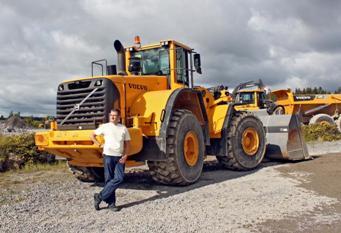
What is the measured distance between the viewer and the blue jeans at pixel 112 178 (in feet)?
19.1

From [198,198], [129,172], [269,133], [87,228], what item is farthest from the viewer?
[269,133]

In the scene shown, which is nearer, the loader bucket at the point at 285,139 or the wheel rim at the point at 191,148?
the wheel rim at the point at 191,148

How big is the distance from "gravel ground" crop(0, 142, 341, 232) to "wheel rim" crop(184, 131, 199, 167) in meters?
0.48

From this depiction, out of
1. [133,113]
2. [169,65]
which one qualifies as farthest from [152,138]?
[169,65]

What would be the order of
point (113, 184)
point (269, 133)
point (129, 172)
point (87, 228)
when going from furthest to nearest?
point (269, 133) → point (129, 172) → point (113, 184) → point (87, 228)

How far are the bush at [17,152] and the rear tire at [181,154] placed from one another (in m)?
5.15

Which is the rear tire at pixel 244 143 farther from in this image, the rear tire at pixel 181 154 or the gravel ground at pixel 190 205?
the rear tire at pixel 181 154

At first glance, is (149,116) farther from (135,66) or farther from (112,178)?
(135,66)

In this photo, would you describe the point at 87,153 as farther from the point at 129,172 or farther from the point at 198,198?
the point at 129,172

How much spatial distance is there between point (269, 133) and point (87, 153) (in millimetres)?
5950

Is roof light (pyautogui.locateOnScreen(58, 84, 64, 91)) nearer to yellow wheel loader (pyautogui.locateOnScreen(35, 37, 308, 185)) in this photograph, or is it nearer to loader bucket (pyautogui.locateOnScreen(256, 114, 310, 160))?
yellow wheel loader (pyautogui.locateOnScreen(35, 37, 308, 185))

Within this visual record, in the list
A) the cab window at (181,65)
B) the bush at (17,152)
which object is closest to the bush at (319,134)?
the cab window at (181,65)

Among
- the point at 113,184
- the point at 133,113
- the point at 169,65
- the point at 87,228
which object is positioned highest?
the point at 169,65

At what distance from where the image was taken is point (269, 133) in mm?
10938
